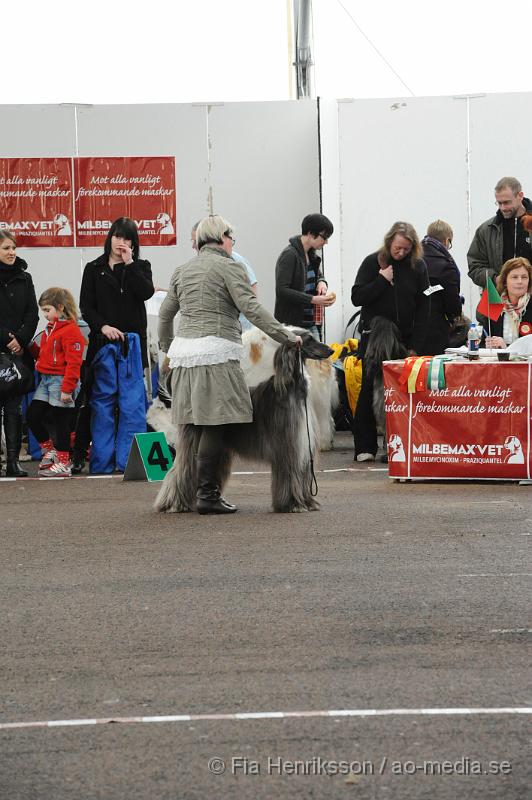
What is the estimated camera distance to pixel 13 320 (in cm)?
1120

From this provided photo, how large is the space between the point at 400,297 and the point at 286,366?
10.7 ft

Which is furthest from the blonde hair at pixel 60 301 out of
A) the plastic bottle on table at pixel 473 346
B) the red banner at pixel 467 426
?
the plastic bottle on table at pixel 473 346

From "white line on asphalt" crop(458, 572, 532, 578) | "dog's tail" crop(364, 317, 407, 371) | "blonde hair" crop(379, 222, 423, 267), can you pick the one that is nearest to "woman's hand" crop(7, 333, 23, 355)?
"dog's tail" crop(364, 317, 407, 371)

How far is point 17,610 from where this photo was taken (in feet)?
18.5

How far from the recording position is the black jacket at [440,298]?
444 inches

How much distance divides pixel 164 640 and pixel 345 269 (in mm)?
10363

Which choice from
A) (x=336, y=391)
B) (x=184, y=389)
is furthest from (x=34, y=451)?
(x=184, y=389)

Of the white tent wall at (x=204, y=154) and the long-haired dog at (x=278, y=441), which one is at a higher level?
the white tent wall at (x=204, y=154)

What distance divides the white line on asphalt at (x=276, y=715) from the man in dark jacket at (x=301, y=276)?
7.45 metres

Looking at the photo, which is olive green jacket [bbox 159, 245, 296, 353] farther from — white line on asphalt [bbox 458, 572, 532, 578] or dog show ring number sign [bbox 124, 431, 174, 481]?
white line on asphalt [bbox 458, 572, 532, 578]

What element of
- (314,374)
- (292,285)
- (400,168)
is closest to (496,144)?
(400,168)

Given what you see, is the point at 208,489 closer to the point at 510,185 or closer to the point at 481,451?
the point at 481,451

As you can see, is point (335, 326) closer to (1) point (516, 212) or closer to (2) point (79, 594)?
(1) point (516, 212)

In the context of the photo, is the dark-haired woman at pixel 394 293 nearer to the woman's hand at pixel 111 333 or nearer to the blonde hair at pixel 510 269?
the blonde hair at pixel 510 269
